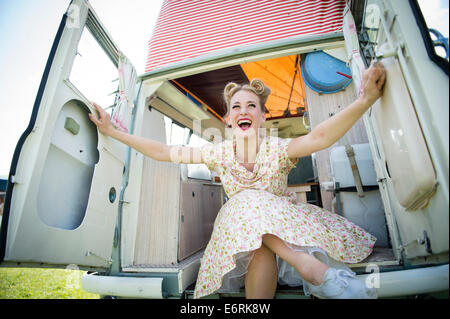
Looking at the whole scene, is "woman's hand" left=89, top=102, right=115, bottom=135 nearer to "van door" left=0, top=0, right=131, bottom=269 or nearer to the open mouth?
"van door" left=0, top=0, right=131, bottom=269

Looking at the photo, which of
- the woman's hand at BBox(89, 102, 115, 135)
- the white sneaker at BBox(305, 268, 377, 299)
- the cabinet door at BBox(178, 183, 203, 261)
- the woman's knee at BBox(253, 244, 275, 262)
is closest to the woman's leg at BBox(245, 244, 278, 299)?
the woman's knee at BBox(253, 244, 275, 262)

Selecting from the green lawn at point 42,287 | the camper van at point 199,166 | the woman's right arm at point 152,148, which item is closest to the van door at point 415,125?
the camper van at point 199,166

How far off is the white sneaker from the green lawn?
3.23 metres

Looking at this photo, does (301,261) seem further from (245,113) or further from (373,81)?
(245,113)

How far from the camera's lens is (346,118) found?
3.54 feet

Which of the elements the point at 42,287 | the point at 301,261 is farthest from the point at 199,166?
the point at 42,287

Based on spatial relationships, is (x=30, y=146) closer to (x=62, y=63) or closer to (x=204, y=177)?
(x=62, y=63)

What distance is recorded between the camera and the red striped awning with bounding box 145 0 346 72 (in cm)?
195

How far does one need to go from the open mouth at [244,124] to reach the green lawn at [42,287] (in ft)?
10.3

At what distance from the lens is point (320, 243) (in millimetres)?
1096

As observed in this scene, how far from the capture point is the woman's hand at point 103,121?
1.57 m

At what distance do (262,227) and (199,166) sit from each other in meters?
1.74
